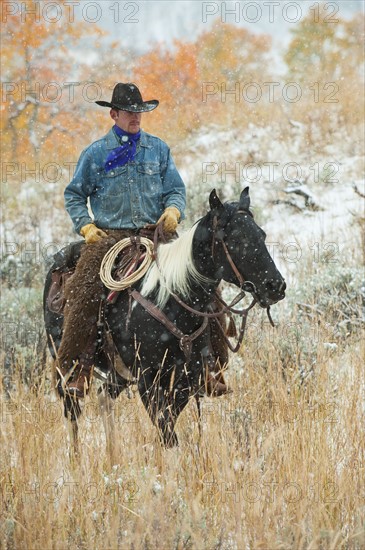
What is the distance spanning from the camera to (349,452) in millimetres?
3850

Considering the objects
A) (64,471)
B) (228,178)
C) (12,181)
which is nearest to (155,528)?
(64,471)

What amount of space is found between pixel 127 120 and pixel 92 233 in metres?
0.87

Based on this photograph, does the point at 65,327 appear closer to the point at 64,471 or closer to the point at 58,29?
the point at 64,471

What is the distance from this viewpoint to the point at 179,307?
4219 mm

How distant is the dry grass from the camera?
9.77 feet

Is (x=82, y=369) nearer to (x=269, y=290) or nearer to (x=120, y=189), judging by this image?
(x=120, y=189)

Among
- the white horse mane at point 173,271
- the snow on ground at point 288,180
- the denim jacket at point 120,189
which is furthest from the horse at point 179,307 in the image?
the snow on ground at point 288,180

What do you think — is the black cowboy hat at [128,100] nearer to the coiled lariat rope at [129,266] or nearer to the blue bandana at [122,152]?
the blue bandana at [122,152]

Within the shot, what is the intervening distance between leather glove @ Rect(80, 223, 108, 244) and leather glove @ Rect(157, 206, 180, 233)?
Answer: 44cm

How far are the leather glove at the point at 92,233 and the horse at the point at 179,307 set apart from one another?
0.45m

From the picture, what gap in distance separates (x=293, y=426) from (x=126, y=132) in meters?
2.38

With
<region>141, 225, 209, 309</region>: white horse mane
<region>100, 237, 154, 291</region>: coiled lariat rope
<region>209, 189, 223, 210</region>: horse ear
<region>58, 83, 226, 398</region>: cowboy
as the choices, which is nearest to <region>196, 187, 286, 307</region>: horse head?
<region>209, 189, 223, 210</region>: horse ear

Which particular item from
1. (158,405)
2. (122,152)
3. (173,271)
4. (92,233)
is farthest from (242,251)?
(122,152)

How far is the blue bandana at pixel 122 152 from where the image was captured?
4.80m
